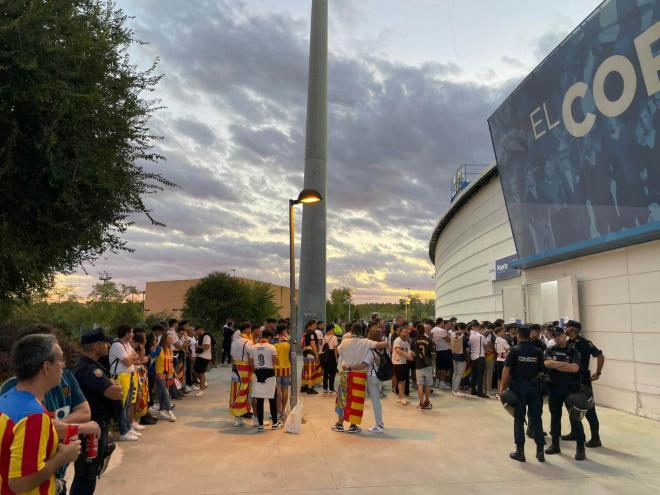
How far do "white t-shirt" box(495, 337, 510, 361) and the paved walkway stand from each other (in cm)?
278

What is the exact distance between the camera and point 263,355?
8734mm

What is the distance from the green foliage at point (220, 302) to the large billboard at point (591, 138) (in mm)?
24061

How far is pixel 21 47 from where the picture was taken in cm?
777

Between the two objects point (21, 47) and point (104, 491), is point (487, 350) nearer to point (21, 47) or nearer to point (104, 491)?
point (104, 491)

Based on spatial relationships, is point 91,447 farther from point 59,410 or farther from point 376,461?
point 376,461

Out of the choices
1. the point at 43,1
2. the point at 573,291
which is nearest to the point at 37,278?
the point at 43,1

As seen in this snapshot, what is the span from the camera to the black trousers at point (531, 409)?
6.75 m

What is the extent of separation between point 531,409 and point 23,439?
6.46m

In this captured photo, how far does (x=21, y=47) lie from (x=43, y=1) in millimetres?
988

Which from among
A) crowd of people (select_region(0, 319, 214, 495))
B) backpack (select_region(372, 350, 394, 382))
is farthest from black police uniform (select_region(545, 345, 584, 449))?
crowd of people (select_region(0, 319, 214, 495))

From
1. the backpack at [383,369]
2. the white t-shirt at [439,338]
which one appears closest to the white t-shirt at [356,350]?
the backpack at [383,369]

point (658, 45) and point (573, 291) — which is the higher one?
point (658, 45)

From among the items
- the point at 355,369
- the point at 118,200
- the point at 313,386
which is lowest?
the point at 313,386

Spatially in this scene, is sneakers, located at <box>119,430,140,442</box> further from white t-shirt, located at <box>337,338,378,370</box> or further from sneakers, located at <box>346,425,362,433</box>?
white t-shirt, located at <box>337,338,378,370</box>
